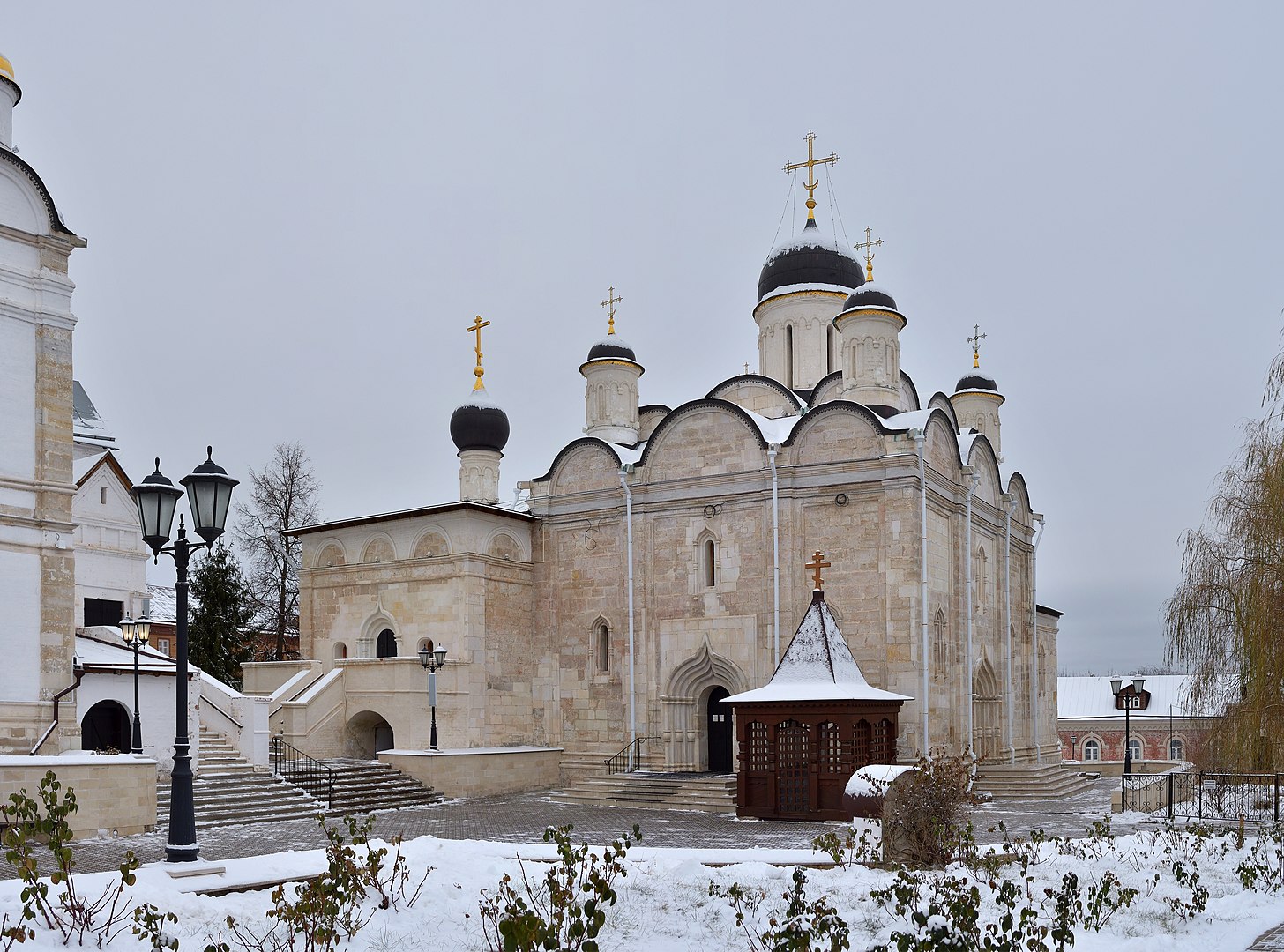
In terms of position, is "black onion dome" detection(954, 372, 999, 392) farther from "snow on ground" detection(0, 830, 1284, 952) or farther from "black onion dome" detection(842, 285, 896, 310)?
"snow on ground" detection(0, 830, 1284, 952)

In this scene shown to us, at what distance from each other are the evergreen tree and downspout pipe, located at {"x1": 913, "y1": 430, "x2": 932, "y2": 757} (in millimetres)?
17985

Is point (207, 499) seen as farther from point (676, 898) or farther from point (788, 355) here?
point (788, 355)

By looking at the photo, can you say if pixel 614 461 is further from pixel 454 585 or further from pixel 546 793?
pixel 546 793

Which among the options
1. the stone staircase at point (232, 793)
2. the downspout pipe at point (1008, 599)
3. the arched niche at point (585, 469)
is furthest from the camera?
the downspout pipe at point (1008, 599)

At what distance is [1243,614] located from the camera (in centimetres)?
1659

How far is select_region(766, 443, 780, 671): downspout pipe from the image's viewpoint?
858 inches

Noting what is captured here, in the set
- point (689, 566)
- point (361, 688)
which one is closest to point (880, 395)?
point (689, 566)

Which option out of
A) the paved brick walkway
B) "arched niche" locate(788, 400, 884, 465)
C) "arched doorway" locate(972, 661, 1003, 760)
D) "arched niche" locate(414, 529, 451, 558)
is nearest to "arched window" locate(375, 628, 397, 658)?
"arched niche" locate(414, 529, 451, 558)

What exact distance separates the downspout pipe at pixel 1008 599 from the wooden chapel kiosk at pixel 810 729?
6625 millimetres

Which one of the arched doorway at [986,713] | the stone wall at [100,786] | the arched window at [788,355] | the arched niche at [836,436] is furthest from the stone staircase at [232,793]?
the arched window at [788,355]

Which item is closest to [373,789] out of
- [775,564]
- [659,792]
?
[659,792]

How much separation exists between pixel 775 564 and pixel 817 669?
3.20 m

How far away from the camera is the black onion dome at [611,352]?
26.7 metres

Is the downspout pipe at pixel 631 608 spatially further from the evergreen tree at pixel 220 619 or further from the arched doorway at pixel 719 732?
the evergreen tree at pixel 220 619
